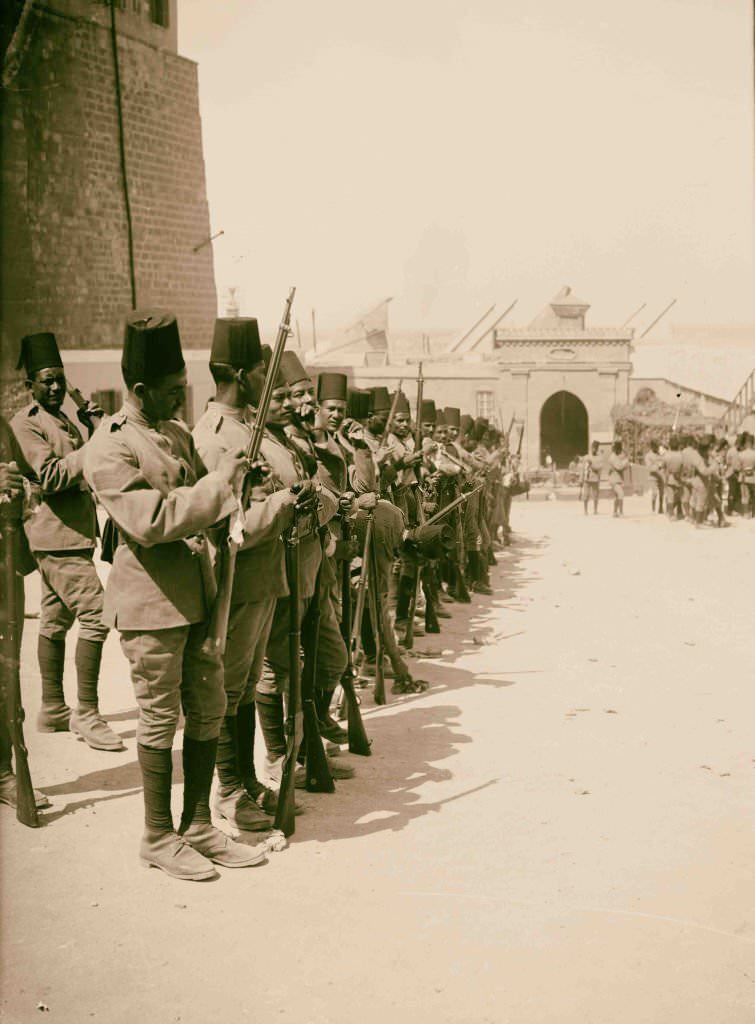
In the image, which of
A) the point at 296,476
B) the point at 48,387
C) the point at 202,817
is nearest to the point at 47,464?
the point at 48,387

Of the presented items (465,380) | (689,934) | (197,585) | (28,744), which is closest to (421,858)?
(689,934)

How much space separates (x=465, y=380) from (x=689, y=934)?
142 ft

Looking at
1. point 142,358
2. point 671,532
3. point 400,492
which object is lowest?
point 671,532

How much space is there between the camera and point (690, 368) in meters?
56.1

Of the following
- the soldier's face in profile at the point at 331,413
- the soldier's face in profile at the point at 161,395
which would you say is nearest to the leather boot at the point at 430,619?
the soldier's face in profile at the point at 331,413

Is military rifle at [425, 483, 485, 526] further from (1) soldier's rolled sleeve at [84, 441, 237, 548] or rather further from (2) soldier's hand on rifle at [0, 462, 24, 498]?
(1) soldier's rolled sleeve at [84, 441, 237, 548]

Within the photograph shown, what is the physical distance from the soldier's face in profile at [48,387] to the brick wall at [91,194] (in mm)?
1932

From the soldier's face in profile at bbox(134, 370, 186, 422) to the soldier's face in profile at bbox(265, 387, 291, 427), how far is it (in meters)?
0.88

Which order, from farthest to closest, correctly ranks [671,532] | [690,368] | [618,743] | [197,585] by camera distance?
[690,368]
[671,532]
[618,743]
[197,585]

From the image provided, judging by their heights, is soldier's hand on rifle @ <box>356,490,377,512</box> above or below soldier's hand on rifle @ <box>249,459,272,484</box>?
below

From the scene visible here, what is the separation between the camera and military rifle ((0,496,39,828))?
530 centimetres

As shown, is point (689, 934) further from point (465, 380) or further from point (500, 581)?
point (465, 380)

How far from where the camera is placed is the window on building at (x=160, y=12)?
7.06 m

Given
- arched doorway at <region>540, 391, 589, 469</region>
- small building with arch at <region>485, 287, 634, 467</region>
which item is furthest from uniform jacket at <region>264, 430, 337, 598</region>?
arched doorway at <region>540, 391, 589, 469</region>
